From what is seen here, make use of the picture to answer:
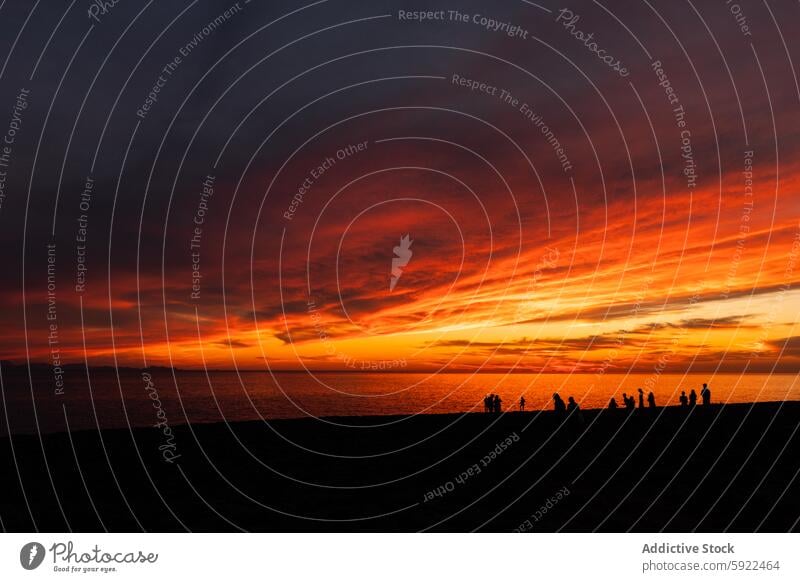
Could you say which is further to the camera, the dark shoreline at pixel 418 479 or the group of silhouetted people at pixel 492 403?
the group of silhouetted people at pixel 492 403

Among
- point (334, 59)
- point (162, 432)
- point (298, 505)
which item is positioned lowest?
point (298, 505)

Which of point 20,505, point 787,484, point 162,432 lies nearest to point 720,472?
point 787,484

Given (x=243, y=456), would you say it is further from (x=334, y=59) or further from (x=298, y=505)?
(x=334, y=59)

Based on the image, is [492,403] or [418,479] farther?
[492,403]

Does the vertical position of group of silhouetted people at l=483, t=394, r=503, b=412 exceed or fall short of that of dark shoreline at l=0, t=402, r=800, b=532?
it exceeds it

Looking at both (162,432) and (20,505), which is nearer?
(20,505)

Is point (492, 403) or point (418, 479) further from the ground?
point (492, 403)

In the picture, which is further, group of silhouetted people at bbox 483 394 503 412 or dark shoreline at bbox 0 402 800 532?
group of silhouetted people at bbox 483 394 503 412

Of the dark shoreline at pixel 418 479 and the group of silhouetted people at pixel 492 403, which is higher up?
the group of silhouetted people at pixel 492 403
